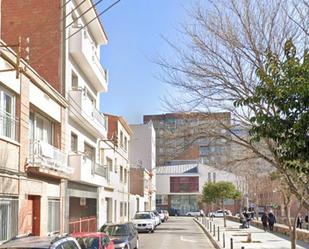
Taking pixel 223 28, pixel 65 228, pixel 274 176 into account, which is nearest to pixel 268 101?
pixel 223 28

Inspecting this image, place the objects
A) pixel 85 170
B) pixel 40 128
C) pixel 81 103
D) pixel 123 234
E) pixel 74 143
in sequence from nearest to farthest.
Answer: pixel 123 234 < pixel 40 128 < pixel 81 103 < pixel 85 170 < pixel 74 143

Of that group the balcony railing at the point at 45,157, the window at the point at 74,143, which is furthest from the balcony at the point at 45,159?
the window at the point at 74,143

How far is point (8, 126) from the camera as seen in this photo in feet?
61.7

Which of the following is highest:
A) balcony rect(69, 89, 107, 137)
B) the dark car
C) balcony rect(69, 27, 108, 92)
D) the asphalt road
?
balcony rect(69, 27, 108, 92)

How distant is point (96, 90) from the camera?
3794 centimetres

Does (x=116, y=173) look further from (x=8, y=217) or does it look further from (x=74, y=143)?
(x=8, y=217)

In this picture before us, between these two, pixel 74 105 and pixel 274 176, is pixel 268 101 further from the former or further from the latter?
pixel 74 105

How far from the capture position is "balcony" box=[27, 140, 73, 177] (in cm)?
2048

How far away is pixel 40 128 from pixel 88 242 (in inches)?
365

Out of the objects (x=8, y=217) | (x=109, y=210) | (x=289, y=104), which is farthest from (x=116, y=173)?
(x=289, y=104)

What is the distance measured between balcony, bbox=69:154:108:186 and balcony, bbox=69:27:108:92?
4826mm

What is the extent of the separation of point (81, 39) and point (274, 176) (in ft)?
41.1

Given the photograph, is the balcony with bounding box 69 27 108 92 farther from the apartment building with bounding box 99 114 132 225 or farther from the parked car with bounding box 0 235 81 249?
the parked car with bounding box 0 235 81 249

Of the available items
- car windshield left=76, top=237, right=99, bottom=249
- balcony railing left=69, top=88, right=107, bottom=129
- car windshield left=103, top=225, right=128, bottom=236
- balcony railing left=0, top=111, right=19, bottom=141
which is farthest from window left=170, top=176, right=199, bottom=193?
car windshield left=76, top=237, right=99, bottom=249
